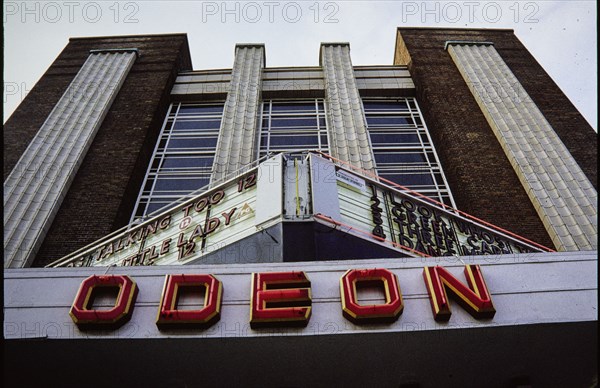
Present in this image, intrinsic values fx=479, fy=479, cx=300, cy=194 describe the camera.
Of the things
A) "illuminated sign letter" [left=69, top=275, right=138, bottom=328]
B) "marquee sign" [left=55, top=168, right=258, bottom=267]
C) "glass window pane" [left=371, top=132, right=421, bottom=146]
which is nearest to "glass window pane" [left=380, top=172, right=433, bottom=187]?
"glass window pane" [left=371, top=132, right=421, bottom=146]

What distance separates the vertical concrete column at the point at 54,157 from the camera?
14.0 metres

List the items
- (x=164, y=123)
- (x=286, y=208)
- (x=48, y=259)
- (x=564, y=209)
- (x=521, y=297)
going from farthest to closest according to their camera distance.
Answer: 1. (x=164, y=123)
2. (x=564, y=209)
3. (x=48, y=259)
4. (x=286, y=208)
5. (x=521, y=297)

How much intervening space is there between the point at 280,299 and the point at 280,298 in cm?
1

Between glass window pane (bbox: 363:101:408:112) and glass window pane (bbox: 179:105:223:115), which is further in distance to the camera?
glass window pane (bbox: 363:101:408:112)

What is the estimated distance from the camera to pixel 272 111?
2117cm

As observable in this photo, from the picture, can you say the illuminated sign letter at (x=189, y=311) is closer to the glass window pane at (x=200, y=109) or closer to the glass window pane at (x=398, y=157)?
the glass window pane at (x=398, y=157)

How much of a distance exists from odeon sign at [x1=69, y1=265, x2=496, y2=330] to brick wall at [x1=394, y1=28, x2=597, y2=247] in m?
8.60

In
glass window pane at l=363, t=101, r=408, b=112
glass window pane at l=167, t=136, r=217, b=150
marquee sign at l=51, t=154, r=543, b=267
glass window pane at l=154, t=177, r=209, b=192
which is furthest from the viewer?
glass window pane at l=363, t=101, r=408, b=112

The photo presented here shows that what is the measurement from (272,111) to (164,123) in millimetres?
4694

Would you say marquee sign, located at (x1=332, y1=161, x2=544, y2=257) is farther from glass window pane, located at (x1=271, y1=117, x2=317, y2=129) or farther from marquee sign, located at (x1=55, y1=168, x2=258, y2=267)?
glass window pane, located at (x1=271, y1=117, x2=317, y2=129)

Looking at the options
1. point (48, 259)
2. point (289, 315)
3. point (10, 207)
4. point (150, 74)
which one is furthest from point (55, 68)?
point (289, 315)

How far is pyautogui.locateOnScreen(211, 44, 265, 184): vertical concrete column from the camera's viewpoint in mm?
16594

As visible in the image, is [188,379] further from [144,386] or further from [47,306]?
[47,306]

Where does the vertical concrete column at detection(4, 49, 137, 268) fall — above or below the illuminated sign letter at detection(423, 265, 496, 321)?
above
